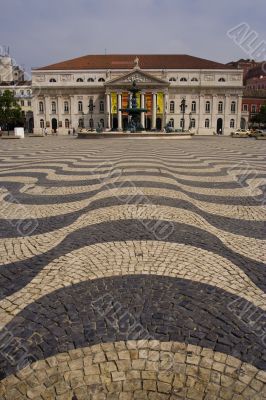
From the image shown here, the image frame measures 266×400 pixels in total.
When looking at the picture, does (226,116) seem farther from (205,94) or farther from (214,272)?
(214,272)

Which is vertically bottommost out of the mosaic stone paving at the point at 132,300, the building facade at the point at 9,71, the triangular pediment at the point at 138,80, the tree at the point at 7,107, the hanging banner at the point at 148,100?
the mosaic stone paving at the point at 132,300

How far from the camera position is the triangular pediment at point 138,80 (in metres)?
67.3

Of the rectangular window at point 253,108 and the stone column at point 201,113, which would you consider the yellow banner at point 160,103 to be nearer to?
the stone column at point 201,113

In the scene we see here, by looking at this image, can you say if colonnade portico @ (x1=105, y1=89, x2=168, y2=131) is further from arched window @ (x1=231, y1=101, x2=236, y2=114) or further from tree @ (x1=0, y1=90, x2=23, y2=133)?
tree @ (x1=0, y1=90, x2=23, y2=133)

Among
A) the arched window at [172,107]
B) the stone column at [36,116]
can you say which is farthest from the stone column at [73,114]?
the arched window at [172,107]

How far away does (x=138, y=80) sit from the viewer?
222 feet

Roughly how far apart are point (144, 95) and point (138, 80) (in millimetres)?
3491

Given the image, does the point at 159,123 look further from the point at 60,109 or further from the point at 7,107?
the point at 7,107

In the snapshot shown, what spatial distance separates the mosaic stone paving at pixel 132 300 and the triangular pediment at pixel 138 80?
213ft

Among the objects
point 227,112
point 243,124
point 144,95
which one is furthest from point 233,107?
point 144,95

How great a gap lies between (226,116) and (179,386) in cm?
7724

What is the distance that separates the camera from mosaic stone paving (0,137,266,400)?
2.53m

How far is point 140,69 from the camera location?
68438mm

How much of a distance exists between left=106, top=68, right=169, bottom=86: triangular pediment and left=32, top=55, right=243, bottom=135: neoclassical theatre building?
2.79 ft
